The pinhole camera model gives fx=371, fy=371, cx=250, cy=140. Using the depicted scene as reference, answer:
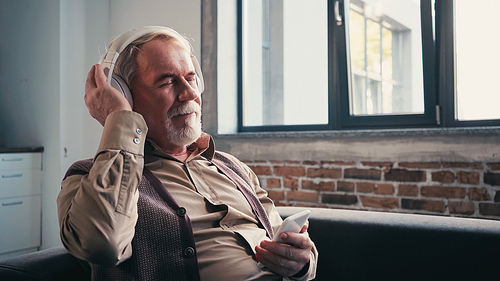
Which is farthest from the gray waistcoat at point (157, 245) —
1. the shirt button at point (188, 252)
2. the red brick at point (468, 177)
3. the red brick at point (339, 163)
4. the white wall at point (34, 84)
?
the white wall at point (34, 84)

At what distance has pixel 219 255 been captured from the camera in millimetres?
1104

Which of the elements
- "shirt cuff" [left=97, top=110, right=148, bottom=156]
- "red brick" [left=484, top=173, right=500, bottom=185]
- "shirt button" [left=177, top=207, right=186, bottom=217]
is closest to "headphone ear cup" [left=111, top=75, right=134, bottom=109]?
"shirt cuff" [left=97, top=110, right=148, bottom=156]

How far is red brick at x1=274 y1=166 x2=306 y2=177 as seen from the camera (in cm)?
270

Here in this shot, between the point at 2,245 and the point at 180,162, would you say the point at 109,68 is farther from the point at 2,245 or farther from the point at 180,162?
the point at 2,245

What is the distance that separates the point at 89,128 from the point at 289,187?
7.07 ft

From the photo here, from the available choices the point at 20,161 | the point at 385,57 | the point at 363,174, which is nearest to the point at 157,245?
the point at 363,174

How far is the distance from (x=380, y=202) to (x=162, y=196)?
1.75 metres

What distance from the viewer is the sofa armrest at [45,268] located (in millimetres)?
912

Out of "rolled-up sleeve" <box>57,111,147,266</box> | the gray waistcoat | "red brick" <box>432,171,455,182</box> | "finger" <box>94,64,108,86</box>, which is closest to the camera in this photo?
"rolled-up sleeve" <box>57,111,147,266</box>

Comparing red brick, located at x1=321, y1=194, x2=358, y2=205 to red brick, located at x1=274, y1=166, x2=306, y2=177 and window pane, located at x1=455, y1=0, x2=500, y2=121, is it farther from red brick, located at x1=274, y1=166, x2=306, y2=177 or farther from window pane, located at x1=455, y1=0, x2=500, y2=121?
window pane, located at x1=455, y1=0, x2=500, y2=121

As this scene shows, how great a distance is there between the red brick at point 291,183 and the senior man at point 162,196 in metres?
1.22

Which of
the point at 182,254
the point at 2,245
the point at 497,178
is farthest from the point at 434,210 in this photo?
the point at 2,245

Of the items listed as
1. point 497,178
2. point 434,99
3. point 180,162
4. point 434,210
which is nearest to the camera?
point 180,162

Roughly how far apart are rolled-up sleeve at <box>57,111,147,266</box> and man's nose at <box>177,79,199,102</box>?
1.10 ft
